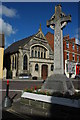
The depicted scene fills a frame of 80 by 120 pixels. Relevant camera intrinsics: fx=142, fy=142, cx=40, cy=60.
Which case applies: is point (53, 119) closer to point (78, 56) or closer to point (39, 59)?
point (39, 59)

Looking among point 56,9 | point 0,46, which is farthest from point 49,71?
point 56,9

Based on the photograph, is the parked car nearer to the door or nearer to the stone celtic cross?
the door

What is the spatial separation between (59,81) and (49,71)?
85.3 ft

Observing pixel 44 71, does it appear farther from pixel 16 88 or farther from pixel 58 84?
pixel 58 84

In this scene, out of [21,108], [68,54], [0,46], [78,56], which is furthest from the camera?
[78,56]

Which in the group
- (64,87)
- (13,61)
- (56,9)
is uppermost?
(56,9)

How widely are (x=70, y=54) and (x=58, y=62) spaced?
106 feet

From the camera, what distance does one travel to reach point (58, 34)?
353 inches

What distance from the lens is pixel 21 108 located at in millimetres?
6922

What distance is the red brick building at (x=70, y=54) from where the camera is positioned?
126 ft

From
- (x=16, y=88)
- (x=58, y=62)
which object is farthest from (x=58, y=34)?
(x=16, y=88)

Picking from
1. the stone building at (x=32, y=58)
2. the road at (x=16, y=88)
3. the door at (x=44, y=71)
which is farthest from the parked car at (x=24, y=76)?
the road at (x=16, y=88)

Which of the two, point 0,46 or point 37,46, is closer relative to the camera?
point 0,46

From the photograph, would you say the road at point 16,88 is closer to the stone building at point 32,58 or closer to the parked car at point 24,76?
the parked car at point 24,76
